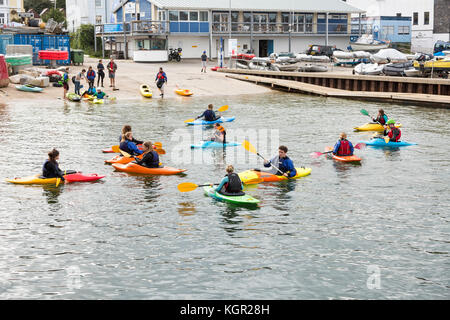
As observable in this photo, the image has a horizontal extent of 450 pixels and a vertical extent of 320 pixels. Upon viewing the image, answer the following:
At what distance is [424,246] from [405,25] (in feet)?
236

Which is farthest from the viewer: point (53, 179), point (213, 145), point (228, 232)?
point (213, 145)

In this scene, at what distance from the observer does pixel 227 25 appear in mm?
66688

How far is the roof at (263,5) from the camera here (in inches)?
2495

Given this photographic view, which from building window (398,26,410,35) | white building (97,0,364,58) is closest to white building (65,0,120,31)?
white building (97,0,364,58)

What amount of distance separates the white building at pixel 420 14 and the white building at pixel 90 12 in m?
34.6

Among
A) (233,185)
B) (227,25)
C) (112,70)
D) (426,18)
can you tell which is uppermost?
(426,18)

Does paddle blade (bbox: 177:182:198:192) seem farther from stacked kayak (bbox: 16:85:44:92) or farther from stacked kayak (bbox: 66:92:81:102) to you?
stacked kayak (bbox: 16:85:44:92)

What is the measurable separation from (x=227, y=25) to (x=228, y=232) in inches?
2178

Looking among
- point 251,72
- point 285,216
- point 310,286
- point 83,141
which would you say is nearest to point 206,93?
point 251,72

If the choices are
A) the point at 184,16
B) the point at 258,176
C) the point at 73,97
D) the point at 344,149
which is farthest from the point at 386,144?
the point at 184,16

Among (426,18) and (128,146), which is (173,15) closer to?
(426,18)

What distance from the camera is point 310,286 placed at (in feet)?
36.7

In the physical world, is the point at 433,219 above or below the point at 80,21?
below
